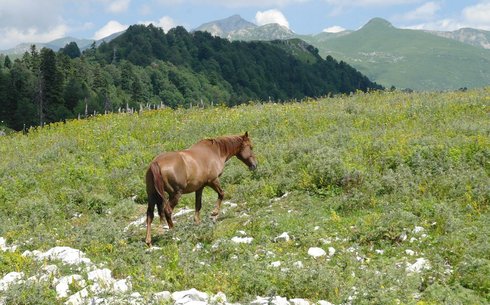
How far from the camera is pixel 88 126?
24.6 meters

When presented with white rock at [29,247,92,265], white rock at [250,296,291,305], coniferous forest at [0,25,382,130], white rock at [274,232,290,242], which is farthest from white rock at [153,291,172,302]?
coniferous forest at [0,25,382,130]

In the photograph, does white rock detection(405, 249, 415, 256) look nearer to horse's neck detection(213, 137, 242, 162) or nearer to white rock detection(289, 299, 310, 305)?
white rock detection(289, 299, 310, 305)

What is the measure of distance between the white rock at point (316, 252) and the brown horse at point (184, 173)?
3.72 metres

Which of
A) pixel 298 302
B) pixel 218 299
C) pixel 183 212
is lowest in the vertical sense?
pixel 183 212

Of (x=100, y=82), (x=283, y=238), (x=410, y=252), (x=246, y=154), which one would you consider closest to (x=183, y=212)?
(x=246, y=154)

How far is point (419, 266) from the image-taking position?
26.5 feet

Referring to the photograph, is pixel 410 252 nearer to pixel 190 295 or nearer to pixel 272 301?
pixel 272 301

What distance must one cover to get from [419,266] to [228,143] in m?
7.13

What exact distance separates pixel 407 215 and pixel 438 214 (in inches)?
29.1

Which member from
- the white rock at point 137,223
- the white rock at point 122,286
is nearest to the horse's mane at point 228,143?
the white rock at point 137,223

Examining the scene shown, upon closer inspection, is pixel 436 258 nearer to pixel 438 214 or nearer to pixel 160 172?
pixel 438 214

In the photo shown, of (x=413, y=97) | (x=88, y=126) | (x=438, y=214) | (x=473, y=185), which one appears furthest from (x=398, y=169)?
(x=88, y=126)

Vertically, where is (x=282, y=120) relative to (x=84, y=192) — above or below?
above

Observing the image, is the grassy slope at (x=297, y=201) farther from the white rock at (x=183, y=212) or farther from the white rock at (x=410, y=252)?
the white rock at (x=183, y=212)
